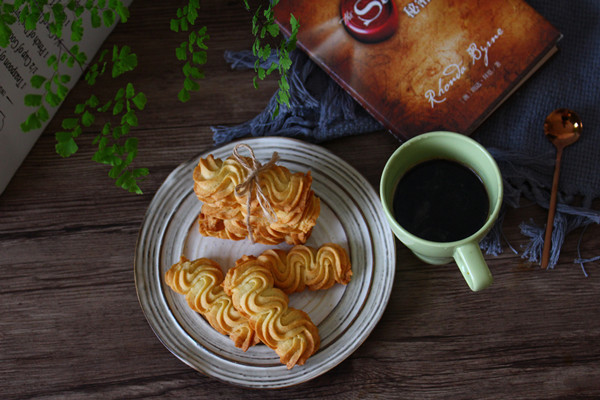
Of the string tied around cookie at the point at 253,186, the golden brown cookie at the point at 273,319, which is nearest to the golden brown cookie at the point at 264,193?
the string tied around cookie at the point at 253,186

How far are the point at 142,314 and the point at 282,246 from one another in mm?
352

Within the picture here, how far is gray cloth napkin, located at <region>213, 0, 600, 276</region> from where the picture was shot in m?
1.21

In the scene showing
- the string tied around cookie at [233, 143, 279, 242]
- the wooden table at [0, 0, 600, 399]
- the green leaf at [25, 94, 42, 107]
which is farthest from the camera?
the wooden table at [0, 0, 600, 399]

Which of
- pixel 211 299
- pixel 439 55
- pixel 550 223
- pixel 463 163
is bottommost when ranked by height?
pixel 211 299

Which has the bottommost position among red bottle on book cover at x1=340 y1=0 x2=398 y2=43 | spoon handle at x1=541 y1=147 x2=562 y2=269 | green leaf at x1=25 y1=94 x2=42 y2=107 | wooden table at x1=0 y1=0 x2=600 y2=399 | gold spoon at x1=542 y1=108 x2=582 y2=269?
wooden table at x1=0 y1=0 x2=600 y2=399

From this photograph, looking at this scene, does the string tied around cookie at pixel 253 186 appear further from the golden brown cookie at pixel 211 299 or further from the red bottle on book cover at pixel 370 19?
the red bottle on book cover at pixel 370 19

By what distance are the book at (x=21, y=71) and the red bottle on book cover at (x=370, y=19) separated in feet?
1.93

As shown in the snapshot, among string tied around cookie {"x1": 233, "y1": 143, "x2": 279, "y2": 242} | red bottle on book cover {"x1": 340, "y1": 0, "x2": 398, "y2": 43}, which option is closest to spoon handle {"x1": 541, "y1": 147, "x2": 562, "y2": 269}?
red bottle on book cover {"x1": 340, "y1": 0, "x2": 398, "y2": 43}

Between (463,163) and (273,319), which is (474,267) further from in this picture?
(273,319)

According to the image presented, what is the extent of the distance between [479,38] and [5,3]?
0.97 metres

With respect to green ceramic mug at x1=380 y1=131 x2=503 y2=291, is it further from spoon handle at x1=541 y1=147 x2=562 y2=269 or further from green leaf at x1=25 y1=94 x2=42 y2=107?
green leaf at x1=25 y1=94 x2=42 y2=107

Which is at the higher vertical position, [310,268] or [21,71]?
[21,71]

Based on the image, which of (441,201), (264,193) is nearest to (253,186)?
(264,193)

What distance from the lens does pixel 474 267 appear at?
0.97m
